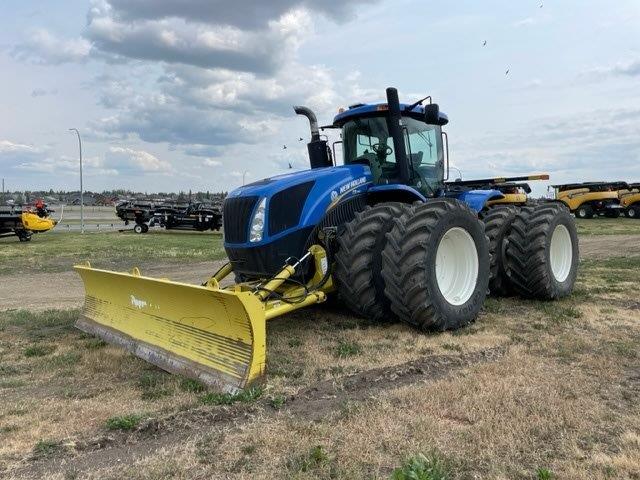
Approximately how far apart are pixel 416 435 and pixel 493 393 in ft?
3.01

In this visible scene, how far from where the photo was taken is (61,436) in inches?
140

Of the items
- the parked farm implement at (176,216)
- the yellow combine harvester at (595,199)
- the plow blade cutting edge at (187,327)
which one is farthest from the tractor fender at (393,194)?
the yellow combine harvester at (595,199)

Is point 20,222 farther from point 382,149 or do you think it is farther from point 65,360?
point 382,149

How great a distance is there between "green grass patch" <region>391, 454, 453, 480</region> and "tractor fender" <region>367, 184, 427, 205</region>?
3.95 metres

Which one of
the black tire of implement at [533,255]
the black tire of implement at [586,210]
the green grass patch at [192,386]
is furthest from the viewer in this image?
the black tire of implement at [586,210]

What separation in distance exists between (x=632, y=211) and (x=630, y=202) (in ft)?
1.92

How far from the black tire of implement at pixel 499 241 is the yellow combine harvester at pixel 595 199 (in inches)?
1090

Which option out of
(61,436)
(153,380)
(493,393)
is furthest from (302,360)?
(61,436)

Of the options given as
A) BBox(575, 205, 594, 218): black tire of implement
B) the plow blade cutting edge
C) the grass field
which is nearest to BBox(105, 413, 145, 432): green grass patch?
the grass field

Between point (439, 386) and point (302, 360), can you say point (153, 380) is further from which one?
point (439, 386)

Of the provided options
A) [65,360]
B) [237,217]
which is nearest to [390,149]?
[237,217]

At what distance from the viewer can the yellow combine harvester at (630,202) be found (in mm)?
33469

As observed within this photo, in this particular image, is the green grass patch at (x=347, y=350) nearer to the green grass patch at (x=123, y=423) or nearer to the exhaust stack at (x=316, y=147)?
the green grass patch at (x=123, y=423)

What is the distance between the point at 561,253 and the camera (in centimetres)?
864
